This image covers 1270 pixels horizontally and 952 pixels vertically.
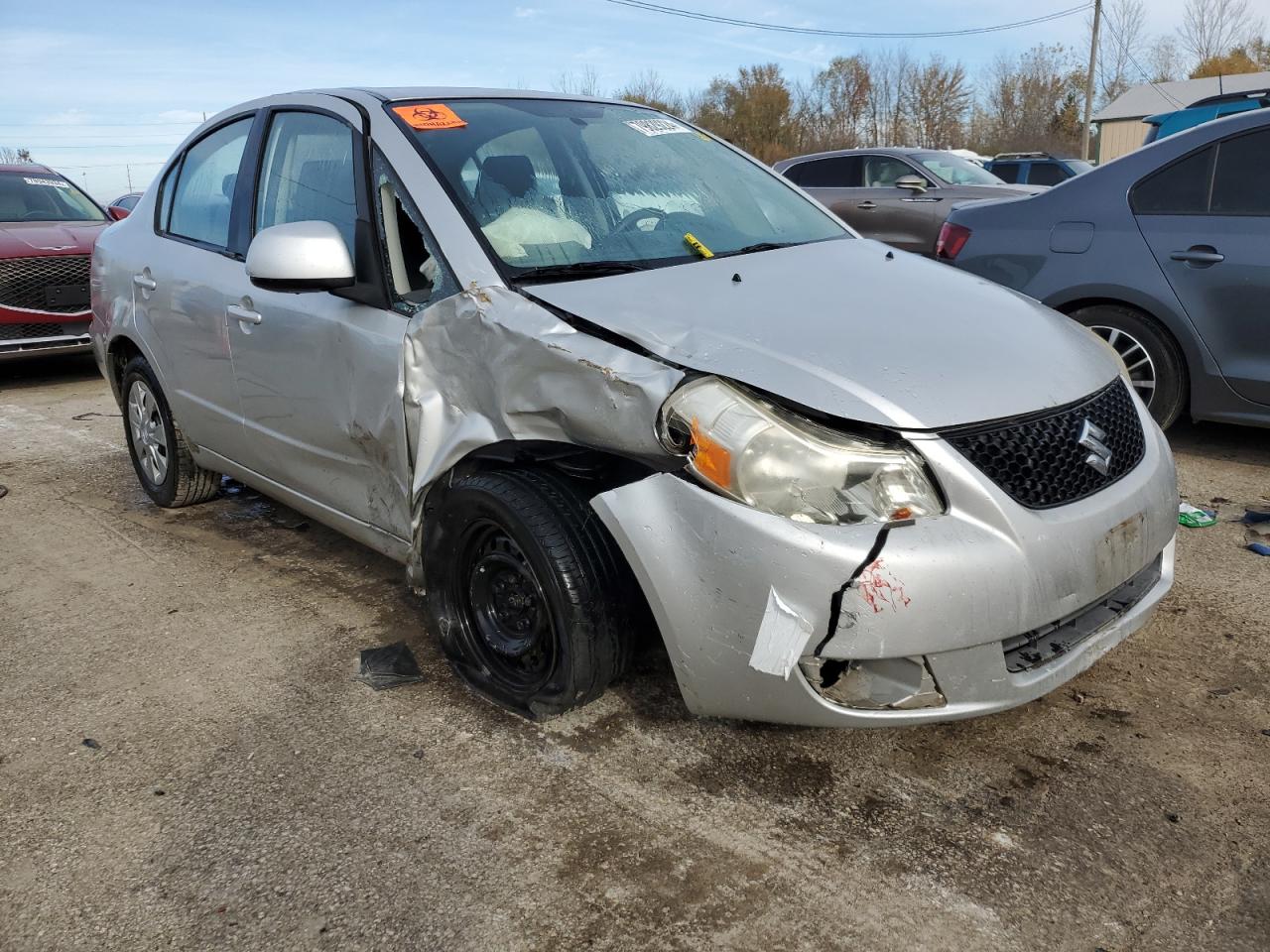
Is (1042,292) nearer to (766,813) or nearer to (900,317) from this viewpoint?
(900,317)

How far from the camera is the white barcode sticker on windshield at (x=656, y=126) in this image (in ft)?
12.0

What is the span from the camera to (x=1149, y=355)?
16.3ft

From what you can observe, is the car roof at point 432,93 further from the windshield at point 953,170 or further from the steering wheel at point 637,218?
the windshield at point 953,170

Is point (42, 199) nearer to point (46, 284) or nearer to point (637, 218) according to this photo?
point (46, 284)

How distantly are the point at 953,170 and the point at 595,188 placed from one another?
333 inches

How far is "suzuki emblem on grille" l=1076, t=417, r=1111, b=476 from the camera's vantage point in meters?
2.44

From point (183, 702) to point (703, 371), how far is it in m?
1.87

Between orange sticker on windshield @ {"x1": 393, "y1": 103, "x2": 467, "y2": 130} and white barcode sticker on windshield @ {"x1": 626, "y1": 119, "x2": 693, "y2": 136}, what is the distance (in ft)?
2.22

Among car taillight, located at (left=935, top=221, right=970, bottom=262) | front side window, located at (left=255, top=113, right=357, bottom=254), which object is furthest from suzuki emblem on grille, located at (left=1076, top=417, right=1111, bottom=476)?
car taillight, located at (left=935, top=221, right=970, bottom=262)

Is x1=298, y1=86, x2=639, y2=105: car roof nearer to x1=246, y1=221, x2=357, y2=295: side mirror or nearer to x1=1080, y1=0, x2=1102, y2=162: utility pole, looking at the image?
Answer: x1=246, y1=221, x2=357, y2=295: side mirror

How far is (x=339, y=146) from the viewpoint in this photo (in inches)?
131

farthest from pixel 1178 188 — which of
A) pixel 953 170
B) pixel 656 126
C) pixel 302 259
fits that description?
pixel 953 170

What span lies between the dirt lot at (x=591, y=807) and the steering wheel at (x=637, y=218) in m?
1.34

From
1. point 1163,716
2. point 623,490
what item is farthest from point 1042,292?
point 623,490
